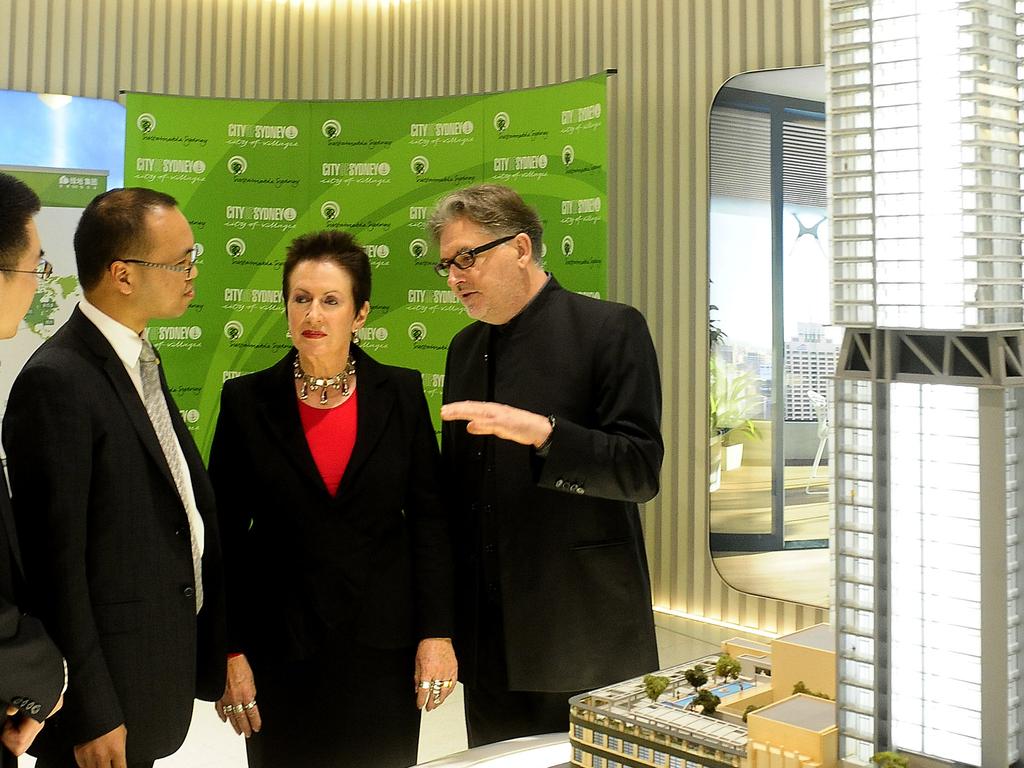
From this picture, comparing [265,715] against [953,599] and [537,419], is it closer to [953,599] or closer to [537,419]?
[537,419]

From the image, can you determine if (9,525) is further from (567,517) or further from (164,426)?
(567,517)

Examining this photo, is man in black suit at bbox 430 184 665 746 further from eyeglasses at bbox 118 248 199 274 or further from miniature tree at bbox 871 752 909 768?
miniature tree at bbox 871 752 909 768

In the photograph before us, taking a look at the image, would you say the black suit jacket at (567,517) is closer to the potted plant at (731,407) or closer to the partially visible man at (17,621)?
the partially visible man at (17,621)

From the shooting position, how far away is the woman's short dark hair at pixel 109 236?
204 centimetres

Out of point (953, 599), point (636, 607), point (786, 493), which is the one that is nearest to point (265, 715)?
point (636, 607)

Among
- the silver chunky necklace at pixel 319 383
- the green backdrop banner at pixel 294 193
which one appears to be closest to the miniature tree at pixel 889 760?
the silver chunky necklace at pixel 319 383

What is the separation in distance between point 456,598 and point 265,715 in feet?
1.68

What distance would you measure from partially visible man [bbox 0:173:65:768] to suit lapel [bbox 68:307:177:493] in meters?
0.17

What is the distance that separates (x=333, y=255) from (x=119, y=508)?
78 centimetres

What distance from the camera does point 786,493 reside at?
5719 millimetres

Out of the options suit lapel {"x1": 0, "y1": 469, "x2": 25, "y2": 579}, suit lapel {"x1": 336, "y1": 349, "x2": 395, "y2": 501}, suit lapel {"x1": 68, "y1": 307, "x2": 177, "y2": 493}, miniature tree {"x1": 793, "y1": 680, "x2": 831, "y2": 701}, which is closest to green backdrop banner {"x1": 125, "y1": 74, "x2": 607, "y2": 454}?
suit lapel {"x1": 336, "y1": 349, "x2": 395, "y2": 501}

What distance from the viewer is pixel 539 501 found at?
2.25 metres

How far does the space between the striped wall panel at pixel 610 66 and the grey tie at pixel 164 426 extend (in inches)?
170

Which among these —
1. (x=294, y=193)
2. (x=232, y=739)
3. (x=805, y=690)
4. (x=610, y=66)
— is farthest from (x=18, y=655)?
(x=610, y=66)
